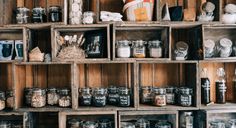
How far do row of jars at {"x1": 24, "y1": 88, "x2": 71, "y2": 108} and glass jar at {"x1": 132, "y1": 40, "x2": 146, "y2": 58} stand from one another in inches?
23.3

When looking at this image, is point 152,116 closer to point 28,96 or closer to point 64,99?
point 64,99

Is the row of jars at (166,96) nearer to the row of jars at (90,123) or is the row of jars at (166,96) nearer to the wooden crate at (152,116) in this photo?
the wooden crate at (152,116)

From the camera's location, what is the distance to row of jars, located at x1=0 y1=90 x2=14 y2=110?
7.77ft

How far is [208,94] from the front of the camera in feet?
8.00

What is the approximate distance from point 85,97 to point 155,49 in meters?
0.64

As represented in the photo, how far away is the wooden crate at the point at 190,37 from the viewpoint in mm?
2410

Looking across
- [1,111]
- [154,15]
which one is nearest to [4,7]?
[1,111]

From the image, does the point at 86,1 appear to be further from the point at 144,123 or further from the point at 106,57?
the point at 144,123

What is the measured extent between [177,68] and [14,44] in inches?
52.3

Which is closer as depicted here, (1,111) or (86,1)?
(1,111)

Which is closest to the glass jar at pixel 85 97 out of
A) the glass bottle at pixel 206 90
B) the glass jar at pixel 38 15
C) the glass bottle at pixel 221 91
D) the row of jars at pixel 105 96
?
the row of jars at pixel 105 96

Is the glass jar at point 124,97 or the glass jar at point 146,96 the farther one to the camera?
the glass jar at point 146,96

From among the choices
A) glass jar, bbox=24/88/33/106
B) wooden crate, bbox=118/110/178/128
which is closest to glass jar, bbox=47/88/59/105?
glass jar, bbox=24/88/33/106

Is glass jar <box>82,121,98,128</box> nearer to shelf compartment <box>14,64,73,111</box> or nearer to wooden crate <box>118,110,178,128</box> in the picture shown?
wooden crate <box>118,110,178,128</box>
